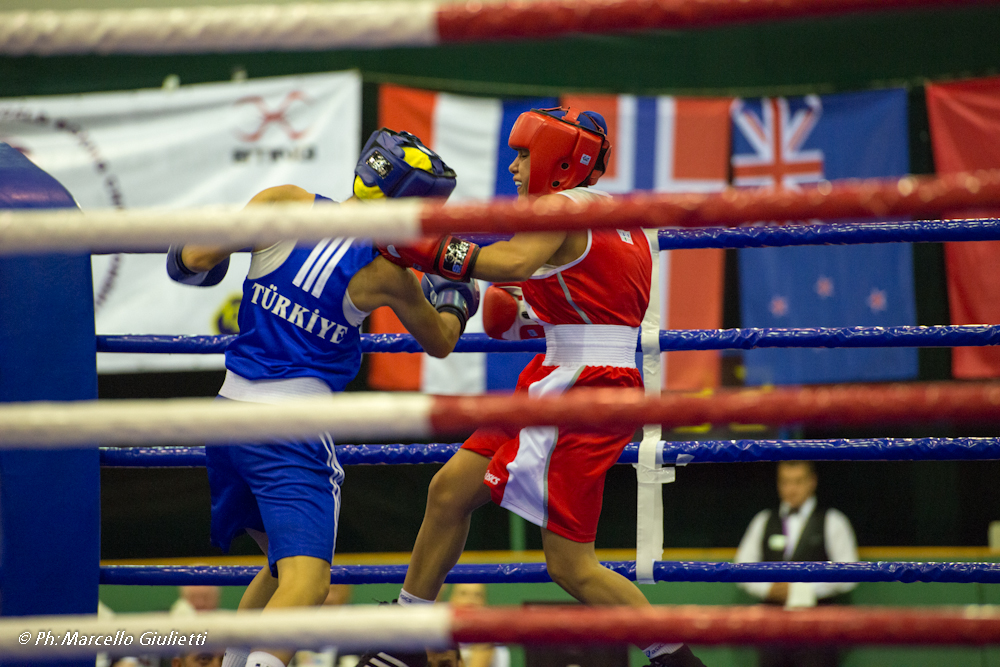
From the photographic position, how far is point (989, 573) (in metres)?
2.06

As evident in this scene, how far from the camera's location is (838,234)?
2.21 m

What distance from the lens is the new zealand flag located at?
462 centimetres

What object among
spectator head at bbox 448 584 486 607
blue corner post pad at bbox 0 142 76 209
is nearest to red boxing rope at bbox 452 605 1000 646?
blue corner post pad at bbox 0 142 76 209

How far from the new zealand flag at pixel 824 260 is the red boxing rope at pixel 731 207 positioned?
3902mm

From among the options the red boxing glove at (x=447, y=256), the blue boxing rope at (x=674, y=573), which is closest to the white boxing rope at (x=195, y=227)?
the red boxing glove at (x=447, y=256)

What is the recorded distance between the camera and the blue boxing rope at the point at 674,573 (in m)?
2.07

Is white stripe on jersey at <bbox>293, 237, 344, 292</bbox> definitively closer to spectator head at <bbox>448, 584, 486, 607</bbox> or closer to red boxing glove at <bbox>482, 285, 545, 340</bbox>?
red boxing glove at <bbox>482, 285, 545, 340</bbox>

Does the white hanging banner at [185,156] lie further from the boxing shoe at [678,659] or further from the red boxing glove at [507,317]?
the boxing shoe at [678,659]

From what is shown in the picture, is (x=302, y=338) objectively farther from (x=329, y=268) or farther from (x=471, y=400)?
(x=471, y=400)

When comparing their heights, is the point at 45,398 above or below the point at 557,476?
above

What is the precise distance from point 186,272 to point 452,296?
62cm

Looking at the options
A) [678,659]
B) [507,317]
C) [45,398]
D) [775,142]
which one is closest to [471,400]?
[678,659]

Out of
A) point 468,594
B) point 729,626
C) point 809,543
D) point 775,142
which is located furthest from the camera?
point 775,142

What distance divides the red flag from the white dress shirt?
3.67 feet
